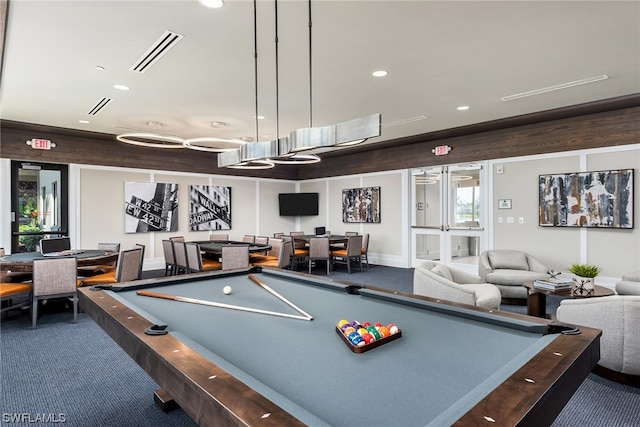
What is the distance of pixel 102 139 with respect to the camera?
24.4 feet

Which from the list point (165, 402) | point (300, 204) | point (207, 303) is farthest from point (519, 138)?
point (165, 402)

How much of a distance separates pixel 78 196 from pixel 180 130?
2.56 meters

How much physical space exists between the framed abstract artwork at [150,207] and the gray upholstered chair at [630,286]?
27.5 feet

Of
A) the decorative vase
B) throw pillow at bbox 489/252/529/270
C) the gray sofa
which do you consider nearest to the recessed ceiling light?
the decorative vase

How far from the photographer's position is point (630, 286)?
430 centimetres

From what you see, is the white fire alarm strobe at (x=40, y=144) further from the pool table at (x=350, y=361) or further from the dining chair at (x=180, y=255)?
the pool table at (x=350, y=361)

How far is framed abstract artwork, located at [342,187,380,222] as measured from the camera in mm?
8883

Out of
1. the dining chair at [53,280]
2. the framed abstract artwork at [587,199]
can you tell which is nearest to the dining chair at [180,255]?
the dining chair at [53,280]

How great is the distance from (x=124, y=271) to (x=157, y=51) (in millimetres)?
2804

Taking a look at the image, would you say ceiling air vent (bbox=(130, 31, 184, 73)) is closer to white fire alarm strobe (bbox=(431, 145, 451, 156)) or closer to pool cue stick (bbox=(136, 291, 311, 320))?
pool cue stick (bbox=(136, 291, 311, 320))

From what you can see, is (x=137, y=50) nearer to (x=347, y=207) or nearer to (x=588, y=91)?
(x=588, y=91)

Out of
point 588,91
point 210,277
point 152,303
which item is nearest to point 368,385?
point 152,303

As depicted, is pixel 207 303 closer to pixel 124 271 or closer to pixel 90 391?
pixel 90 391

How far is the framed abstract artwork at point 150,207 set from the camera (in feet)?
25.6
